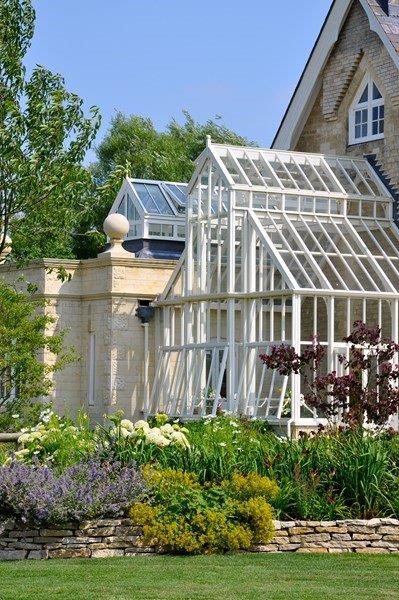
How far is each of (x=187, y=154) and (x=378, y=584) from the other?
145 feet

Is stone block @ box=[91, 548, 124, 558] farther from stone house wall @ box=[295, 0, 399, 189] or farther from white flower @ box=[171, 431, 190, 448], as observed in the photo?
stone house wall @ box=[295, 0, 399, 189]

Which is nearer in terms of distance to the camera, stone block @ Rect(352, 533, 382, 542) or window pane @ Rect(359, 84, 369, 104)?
stone block @ Rect(352, 533, 382, 542)

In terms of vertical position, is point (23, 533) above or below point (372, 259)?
below

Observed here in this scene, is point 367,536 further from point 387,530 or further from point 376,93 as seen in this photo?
point 376,93

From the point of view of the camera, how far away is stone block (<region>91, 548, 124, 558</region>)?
14.6 m

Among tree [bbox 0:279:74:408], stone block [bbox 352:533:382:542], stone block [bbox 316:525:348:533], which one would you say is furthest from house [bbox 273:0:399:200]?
stone block [bbox 316:525:348:533]

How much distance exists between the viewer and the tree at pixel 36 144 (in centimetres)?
2044

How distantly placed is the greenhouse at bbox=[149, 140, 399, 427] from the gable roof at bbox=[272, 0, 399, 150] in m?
2.64

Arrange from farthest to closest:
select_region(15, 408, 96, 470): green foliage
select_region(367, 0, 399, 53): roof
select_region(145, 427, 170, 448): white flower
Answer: select_region(367, 0, 399, 53): roof < select_region(145, 427, 170, 448): white flower < select_region(15, 408, 96, 470): green foliage

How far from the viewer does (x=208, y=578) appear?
1306cm

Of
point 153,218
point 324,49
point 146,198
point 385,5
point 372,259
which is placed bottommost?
point 372,259

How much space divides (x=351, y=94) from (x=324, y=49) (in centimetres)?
128

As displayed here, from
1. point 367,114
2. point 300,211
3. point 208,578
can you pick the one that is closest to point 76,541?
point 208,578

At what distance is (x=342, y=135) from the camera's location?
3003cm
